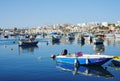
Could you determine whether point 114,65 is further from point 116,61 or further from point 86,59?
point 86,59

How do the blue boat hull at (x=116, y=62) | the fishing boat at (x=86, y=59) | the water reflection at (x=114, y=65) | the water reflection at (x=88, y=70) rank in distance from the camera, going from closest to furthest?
the water reflection at (x=88, y=70)
the water reflection at (x=114, y=65)
the fishing boat at (x=86, y=59)
the blue boat hull at (x=116, y=62)

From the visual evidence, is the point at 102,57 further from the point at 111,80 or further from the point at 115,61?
the point at 111,80


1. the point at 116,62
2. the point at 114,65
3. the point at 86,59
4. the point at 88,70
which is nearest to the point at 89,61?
the point at 86,59

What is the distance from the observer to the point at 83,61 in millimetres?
43656

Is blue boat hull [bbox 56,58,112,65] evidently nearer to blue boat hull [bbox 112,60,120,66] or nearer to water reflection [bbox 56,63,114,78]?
water reflection [bbox 56,63,114,78]

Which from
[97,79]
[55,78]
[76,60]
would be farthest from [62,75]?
[76,60]

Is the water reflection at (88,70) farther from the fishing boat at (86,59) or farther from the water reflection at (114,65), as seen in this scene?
the water reflection at (114,65)

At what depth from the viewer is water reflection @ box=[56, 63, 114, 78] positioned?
3719cm

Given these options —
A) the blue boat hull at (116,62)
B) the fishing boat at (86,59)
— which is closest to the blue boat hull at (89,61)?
the fishing boat at (86,59)

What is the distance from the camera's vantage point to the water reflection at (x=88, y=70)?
3719 centimetres

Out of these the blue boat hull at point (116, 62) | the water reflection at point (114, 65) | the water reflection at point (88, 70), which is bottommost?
the water reflection at point (88, 70)

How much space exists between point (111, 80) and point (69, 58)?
1370 centimetres

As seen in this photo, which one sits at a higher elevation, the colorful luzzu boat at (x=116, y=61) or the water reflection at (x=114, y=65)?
the colorful luzzu boat at (x=116, y=61)

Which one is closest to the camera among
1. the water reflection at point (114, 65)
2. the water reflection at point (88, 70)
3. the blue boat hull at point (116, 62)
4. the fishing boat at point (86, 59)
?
the water reflection at point (88, 70)
